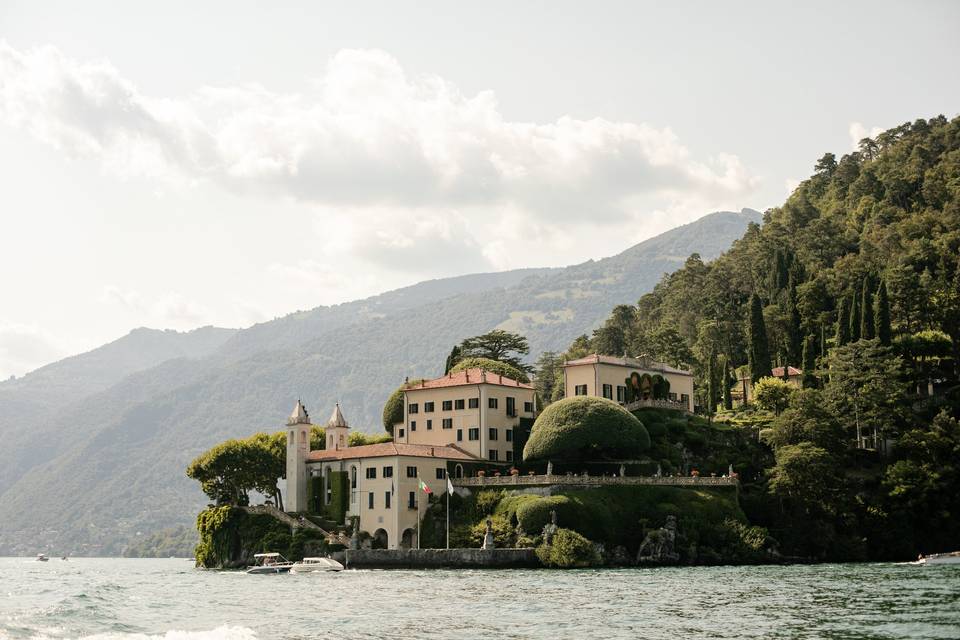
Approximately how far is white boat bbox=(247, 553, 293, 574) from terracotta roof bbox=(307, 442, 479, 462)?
1093 centimetres

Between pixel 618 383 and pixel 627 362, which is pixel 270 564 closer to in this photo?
pixel 618 383

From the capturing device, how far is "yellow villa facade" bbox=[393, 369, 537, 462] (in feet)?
334

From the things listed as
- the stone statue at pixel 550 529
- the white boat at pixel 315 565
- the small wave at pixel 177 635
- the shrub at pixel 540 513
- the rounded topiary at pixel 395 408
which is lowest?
the small wave at pixel 177 635

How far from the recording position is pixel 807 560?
85.0m

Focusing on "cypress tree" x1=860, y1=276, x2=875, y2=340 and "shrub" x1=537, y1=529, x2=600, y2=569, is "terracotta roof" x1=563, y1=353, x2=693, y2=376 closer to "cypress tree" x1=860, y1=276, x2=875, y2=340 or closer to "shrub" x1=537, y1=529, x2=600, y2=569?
"cypress tree" x1=860, y1=276, x2=875, y2=340

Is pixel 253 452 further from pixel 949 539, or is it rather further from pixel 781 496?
pixel 949 539

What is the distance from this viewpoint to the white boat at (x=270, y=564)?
279ft

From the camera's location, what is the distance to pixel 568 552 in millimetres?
79938

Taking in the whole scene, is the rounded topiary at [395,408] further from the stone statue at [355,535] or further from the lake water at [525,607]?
the lake water at [525,607]

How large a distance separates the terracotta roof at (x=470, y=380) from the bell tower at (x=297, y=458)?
1176cm

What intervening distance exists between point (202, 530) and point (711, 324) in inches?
2481

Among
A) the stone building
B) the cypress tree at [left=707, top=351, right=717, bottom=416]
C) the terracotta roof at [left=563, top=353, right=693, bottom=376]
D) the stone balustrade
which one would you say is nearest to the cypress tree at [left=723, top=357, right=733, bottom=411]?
the cypress tree at [left=707, top=351, right=717, bottom=416]

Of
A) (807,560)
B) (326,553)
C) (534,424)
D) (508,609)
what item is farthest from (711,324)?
(508,609)

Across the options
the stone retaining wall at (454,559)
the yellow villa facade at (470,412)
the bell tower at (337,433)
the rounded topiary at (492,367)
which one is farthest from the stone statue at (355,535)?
the rounded topiary at (492,367)
